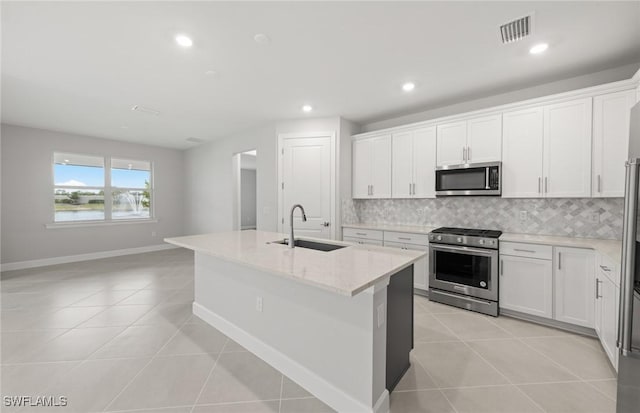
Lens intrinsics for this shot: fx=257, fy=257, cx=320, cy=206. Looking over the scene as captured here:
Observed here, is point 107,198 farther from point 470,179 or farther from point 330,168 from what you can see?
point 470,179

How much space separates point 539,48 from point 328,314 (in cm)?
300

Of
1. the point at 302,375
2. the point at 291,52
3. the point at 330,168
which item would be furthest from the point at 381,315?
the point at 330,168

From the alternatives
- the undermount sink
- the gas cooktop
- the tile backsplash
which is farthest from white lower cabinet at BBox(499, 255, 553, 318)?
the undermount sink

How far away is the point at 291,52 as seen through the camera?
2.46 metres

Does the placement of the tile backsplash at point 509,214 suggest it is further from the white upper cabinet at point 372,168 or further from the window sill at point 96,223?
the window sill at point 96,223

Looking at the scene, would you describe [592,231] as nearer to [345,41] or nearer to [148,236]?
[345,41]

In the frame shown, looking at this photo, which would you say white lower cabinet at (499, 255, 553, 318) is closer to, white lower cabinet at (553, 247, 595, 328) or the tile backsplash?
white lower cabinet at (553, 247, 595, 328)

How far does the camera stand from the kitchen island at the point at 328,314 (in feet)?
5.00

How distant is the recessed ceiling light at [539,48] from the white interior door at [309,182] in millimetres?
2668

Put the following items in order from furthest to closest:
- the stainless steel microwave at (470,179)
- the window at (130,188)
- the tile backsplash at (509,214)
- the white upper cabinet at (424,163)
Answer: the window at (130,188), the white upper cabinet at (424,163), the stainless steel microwave at (470,179), the tile backsplash at (509,214)

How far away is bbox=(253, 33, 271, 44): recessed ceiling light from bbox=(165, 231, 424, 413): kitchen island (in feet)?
5.98

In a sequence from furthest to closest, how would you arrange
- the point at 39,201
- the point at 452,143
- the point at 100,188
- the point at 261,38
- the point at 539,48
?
the point at 100,188, the point at 39,201, the point at 452,143, the point at 539,48, the point at 261,38

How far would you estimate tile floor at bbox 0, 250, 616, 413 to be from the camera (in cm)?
170

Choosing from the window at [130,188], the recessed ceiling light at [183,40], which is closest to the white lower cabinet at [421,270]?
the recessed ceiling light at [183,40]
